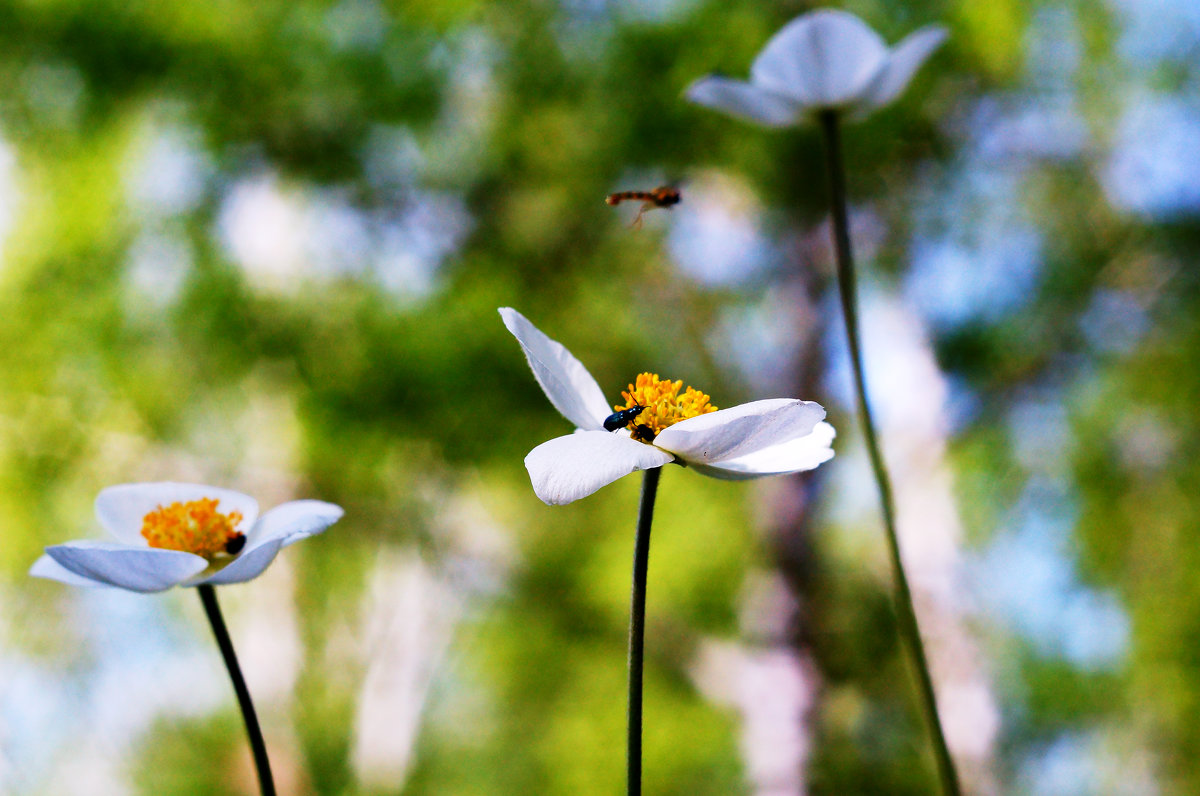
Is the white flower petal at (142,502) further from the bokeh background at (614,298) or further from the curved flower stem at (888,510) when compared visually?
the bokeh background at (614,298)

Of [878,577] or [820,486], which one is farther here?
[878,577]

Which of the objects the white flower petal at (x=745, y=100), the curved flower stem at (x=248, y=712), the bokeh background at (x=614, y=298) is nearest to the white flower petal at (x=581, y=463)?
the curved flower stem at (x=248, y=712)

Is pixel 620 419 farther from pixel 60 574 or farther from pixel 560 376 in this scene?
pixel 60 574

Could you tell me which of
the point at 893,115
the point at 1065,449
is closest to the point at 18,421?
the point at 893,115

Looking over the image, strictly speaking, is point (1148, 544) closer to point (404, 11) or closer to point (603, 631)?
point (603, 631)

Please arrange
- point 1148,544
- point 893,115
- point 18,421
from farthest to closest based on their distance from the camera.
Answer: point 1148,544, point 18,421, point 893,115
